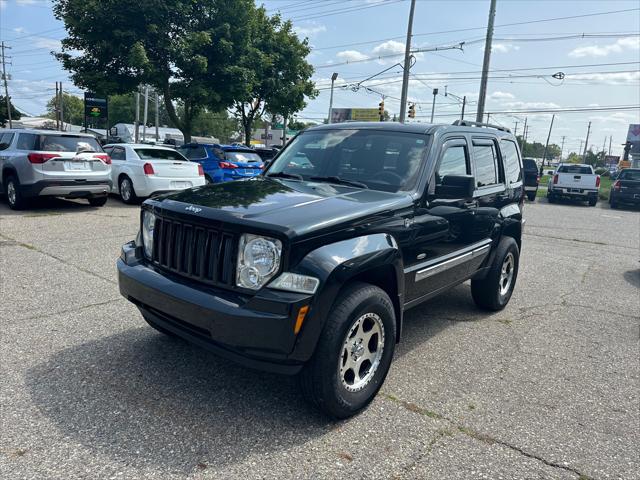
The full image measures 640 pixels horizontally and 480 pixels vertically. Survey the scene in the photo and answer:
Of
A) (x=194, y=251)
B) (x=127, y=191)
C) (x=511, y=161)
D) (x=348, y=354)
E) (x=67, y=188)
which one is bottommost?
(x=348, y=354)

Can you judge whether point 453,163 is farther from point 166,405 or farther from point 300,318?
point 166,405

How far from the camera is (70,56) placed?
18.5m

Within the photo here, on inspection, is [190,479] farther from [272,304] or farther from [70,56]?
[70,56]

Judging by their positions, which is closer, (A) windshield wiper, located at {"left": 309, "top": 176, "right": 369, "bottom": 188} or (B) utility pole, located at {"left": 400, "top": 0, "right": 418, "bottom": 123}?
(A) windshield wiper, located at {"left": 309, "top": 176, "right": 369, "bottom": 188}

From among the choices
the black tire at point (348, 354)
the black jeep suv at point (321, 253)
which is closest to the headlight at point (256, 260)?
the black jeep suv at point (321, 253)

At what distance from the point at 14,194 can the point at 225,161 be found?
18.1ft

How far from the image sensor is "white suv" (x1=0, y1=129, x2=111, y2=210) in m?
9.73

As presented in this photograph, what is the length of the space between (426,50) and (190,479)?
24.8m

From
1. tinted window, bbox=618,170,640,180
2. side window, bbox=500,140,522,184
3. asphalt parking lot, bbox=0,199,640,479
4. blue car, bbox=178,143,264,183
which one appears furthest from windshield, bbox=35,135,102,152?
tinted window, bbox=618,170,640,180

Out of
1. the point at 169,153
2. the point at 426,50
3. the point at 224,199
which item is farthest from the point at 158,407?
the point at 426,50

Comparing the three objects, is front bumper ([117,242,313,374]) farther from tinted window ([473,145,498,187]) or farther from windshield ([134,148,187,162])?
windshield ([134,148,187,162])

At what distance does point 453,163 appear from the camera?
421 cm

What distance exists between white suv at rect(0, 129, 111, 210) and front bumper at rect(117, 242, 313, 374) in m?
8.19

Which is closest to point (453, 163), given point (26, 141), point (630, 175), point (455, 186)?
point (455, 186)
